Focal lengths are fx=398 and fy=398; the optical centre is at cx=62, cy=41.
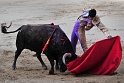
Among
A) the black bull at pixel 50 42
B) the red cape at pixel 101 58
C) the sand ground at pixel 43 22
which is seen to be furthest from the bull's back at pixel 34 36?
the red cape at pixel 101 58

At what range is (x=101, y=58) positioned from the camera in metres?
8.08

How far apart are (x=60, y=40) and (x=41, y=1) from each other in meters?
17.1

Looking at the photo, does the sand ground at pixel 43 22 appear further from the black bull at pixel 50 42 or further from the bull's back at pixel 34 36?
the bull's back at pixel 34 36

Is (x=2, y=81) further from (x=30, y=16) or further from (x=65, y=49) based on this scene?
(x=30, y=16)

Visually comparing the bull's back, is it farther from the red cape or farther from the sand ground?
the red cape

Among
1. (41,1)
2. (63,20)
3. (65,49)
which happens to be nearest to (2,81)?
(65,49)

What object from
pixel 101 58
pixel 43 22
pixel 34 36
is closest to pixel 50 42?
pixel 34 36

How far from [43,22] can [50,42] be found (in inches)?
306

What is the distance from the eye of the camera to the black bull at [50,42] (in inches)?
322

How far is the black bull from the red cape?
0.73 ft

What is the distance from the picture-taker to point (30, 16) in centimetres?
1794

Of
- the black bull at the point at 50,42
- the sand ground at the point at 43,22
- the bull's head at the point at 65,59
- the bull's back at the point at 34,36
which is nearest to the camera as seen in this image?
the sand ground at the point at 43,22

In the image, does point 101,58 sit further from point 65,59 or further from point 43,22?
point 43,22

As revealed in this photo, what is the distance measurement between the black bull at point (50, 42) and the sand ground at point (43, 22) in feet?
1.11
